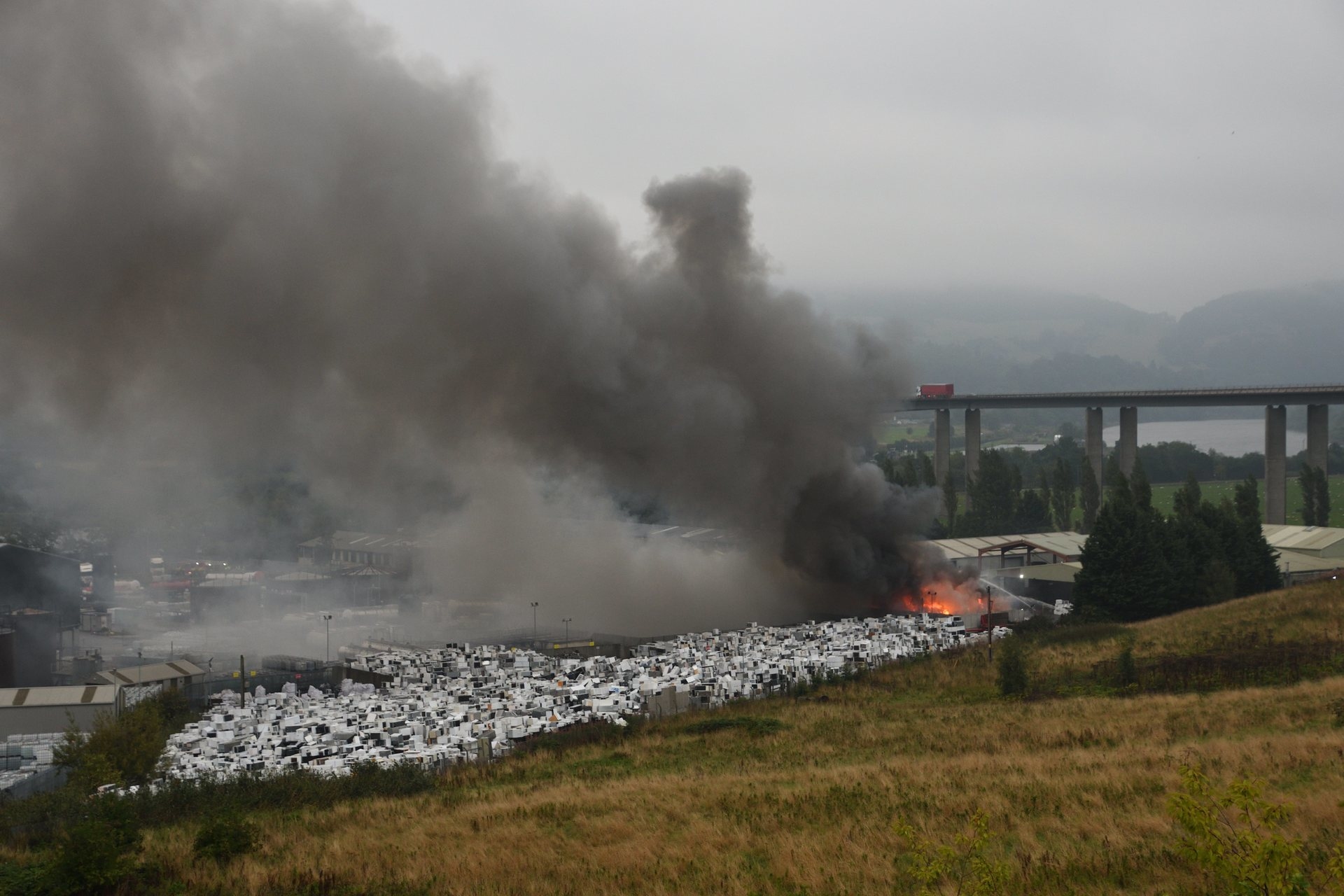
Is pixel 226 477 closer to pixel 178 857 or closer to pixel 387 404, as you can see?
pixel 387 404

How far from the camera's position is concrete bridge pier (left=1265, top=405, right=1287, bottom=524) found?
287 feet

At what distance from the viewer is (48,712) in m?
32.2

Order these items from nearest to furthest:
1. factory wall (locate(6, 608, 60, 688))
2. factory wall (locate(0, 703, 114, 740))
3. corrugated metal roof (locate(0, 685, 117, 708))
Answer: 1. factory wall (locate(0, 703, 114, 740))
2. corrugated metal roof (locate(0, 685, 117, 708))
3. factory wall (locate(6, 608, 60, 688))

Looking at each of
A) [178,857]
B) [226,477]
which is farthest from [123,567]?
[178,857]

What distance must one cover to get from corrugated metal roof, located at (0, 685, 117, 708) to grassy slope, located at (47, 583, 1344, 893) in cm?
1442

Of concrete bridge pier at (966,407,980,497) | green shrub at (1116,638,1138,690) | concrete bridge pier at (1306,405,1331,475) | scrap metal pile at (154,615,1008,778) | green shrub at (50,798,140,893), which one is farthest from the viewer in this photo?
concrete bridge pier at (966,407,980,497)

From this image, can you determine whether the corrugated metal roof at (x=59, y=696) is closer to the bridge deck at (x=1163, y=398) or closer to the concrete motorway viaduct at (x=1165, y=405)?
the concrete motorway viaduct at (x=1165, y=405)

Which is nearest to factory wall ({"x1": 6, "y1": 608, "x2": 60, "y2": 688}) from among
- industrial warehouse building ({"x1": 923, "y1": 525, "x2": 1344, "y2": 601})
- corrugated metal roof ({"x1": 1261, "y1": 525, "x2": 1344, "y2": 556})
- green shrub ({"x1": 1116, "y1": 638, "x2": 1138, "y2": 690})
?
green shrub ({"x1": 1116, "y1": 638, "x2": 1138, "y2": 690})

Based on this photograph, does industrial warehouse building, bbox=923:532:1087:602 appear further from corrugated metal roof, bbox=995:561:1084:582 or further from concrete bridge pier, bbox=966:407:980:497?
concrete bridge pier, bbox=966:407:980:497

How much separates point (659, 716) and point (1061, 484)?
7133 cm

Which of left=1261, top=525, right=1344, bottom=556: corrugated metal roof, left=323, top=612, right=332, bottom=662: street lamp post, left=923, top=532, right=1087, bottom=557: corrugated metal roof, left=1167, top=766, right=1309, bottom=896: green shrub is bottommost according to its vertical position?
left=323, top=612, right=332, bottom=662: street lamp post

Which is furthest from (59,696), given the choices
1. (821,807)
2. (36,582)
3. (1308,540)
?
(1308,540)

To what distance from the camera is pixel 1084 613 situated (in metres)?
51.7

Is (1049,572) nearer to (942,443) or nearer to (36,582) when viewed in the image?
(942,443)
